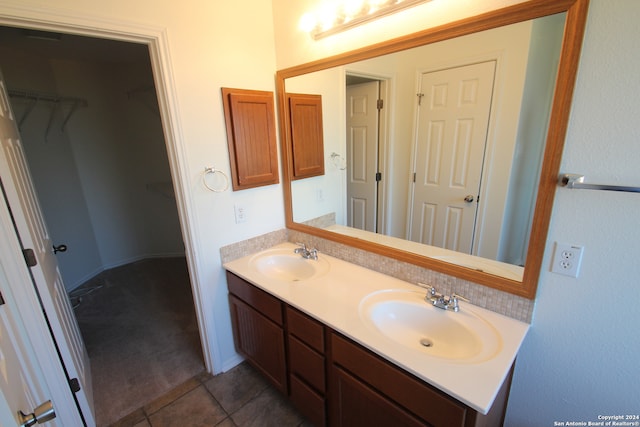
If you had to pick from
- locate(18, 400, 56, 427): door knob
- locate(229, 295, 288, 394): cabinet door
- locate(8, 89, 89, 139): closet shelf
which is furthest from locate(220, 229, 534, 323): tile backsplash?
locate(8, 89, 89, 139): closet shelf

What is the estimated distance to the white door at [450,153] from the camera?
1.24 metres

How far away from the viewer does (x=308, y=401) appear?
1.50 m

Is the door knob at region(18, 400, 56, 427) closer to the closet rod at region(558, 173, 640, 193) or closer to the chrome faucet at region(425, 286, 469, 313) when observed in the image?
the chrome faucet at region(425, 286, 469, 313)

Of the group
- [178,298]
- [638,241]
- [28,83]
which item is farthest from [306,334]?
[28,83]

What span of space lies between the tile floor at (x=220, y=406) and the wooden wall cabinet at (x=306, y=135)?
4.74 ft

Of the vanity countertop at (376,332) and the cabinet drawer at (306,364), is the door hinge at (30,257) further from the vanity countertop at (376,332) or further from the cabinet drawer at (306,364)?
the cabinet drawer at (306,364)

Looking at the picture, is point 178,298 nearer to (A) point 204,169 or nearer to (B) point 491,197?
(A) point 204,169

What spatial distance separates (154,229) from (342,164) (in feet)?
10.7

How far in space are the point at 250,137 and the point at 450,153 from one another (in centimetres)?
118

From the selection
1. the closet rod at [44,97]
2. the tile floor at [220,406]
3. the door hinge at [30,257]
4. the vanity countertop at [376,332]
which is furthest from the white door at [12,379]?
the closet rod at [44,97]

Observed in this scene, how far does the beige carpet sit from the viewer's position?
1.88 m

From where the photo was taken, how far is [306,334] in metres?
1.39

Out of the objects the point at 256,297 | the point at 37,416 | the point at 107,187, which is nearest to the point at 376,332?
the point at 256,297

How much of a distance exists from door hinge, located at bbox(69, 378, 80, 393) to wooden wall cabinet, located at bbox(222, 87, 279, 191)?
1.34 meters
